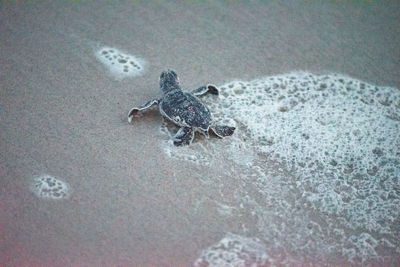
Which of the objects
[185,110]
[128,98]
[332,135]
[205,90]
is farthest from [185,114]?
[332,135]

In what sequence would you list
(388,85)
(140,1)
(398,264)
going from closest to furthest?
(398,264) → (388,85) → (140,1)

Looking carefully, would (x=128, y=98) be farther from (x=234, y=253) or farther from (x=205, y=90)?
(x=234, y=253)

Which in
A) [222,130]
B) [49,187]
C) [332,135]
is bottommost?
[49,187]

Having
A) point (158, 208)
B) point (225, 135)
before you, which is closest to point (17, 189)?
point (158, 208)

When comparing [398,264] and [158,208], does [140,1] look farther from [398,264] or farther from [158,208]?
[398,264]

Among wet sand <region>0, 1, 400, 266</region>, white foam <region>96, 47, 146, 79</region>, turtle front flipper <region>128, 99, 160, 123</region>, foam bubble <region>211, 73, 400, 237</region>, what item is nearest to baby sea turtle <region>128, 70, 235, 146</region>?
turtle front flipper <region>128, 99, 160, 123</region>

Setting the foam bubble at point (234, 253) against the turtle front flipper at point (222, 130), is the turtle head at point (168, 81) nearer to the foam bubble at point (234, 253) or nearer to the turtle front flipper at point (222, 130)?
the turtle front flipper at point (222, 130)

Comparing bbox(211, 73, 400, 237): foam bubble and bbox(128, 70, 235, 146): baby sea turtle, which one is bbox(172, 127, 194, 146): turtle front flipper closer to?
bbox(128, 70, 235, 146): baby sea turtle
